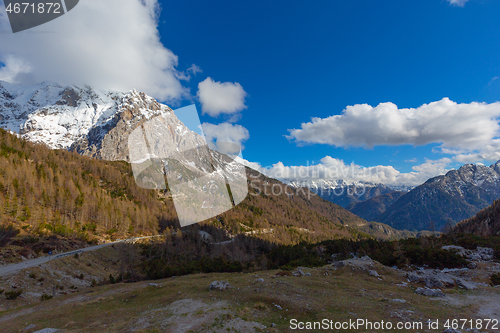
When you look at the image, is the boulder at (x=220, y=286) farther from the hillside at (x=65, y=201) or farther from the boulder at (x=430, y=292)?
the hillside at (x=65, y=201)

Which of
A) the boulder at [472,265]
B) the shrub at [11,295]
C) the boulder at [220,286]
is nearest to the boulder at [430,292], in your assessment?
the boulder at [220,286]

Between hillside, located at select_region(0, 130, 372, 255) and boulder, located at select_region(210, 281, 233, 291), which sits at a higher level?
hillside, located at select_region(0, 130, 372, 255)

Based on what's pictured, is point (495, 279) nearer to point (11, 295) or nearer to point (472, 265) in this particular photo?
point (472, 265)

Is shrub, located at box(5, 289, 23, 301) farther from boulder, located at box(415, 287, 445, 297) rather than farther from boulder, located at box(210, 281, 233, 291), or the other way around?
boulder, located at box(415, 287, 445, 297)

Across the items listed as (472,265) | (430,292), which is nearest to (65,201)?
(430,292)

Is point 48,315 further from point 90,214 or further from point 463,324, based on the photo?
point 90,214

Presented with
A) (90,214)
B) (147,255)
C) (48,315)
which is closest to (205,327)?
(48,315)

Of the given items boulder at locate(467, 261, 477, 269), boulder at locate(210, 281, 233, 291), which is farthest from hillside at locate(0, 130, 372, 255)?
boulder at locate(467, 261, 477, 269)

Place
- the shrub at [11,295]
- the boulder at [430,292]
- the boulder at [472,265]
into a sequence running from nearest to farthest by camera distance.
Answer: the boulder at [430,292] < the shrub at [11,295] < the boulder at [472,265]

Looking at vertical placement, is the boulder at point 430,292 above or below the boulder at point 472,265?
above

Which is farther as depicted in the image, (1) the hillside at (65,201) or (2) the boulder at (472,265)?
(1) the hillside at (65,201)

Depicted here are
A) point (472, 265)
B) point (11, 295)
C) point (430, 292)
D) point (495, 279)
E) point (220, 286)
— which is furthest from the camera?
point (472, 265)

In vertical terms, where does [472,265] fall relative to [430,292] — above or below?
below

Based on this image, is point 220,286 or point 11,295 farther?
point 11,295
